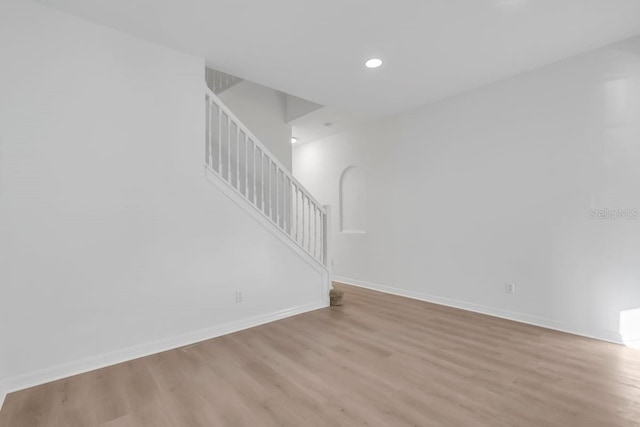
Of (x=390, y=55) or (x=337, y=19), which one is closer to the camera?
(x=337, y=19)

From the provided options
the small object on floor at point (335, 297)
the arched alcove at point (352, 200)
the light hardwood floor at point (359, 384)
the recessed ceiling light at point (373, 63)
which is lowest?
the light hardwood floor at point (359, 384)

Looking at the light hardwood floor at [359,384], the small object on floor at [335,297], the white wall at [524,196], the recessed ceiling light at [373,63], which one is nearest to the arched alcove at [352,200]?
the white wall at [524,196]

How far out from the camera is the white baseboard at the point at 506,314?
10.2ft

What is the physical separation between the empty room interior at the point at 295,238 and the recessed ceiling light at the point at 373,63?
0.02m

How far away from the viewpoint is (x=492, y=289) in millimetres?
3922

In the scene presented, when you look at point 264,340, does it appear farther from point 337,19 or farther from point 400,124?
point 400,124

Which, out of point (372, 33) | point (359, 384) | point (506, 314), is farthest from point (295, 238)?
point (506, 314)

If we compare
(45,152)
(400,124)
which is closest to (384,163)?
(400,124)

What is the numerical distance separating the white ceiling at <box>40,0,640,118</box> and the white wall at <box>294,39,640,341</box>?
0.41m

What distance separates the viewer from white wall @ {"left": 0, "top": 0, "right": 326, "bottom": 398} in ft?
7.59

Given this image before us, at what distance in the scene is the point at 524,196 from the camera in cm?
366

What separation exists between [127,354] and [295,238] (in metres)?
2.09

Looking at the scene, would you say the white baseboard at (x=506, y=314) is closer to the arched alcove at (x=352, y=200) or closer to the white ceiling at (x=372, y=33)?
the arched alcove at (x=352, y=200)

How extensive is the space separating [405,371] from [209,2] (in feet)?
10.6
